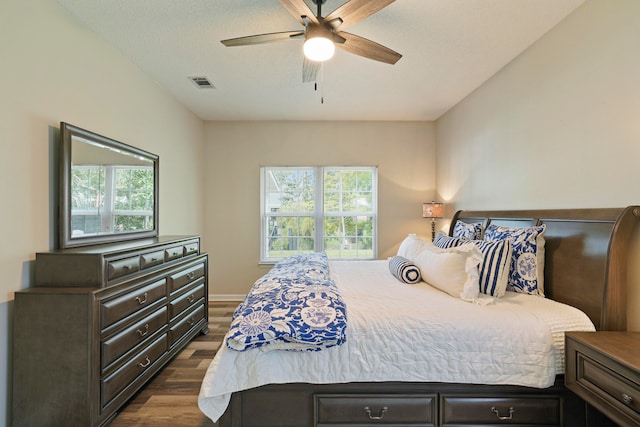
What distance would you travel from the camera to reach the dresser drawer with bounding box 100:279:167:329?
1800 mm

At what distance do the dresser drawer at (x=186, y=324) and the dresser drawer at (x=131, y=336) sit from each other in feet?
0.63

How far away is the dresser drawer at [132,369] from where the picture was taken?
1.82m

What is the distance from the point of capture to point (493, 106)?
3037 millimetres

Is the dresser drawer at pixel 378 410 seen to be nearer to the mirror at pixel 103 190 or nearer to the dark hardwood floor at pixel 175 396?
the dark hardwood floor at pixel 175 396

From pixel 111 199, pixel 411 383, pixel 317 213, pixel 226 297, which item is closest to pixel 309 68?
pixel 111 199

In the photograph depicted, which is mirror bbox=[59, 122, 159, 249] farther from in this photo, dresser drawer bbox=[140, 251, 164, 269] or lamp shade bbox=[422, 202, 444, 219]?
lamp shade bbox=[422, 202, 444, 219]

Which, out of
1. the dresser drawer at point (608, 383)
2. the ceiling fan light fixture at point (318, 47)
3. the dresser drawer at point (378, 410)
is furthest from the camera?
the ceiling fan light fixture at point (318, 47)

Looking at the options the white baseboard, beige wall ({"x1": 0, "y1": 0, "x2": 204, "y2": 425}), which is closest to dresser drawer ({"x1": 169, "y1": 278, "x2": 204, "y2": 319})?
beige wall ({"x1": 0, "y1": 0, "x2": 204, "y2": 425})

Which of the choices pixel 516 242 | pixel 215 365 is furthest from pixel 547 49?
pixel 215 365

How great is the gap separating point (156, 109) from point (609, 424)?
426 centimetres

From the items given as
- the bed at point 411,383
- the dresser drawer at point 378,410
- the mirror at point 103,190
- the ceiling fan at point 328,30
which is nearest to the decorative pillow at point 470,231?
the bed at point 411,383

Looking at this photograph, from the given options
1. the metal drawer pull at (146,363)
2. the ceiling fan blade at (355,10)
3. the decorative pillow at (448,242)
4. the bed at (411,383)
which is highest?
the ceiling fan blade at (355,10)

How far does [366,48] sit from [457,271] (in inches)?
63.6

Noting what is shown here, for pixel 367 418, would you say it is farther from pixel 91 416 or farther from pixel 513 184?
pixel 513 184
